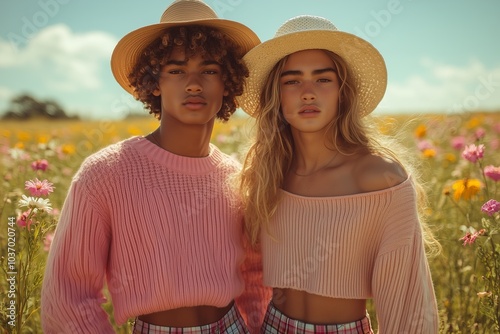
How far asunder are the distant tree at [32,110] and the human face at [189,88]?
7209mm

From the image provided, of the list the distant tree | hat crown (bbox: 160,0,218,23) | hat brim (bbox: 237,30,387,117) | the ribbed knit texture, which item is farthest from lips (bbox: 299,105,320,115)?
the distant tree

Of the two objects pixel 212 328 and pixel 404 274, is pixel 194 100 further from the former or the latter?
pixel 404 274

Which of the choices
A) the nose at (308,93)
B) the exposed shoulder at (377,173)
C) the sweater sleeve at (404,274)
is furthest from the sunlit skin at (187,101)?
the sweater sleeve at (404,274)

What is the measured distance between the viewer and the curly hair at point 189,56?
2.30 meters

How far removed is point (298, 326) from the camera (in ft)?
7.14

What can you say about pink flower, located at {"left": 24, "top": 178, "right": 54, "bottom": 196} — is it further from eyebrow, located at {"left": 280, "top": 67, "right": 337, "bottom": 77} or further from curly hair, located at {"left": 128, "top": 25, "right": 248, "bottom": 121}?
eyebrow, located at {"left": 280, "top": 67, "right": 337, "bottom": 77}

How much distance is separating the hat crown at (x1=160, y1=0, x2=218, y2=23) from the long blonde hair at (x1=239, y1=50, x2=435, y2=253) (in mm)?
441

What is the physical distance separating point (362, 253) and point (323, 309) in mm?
301

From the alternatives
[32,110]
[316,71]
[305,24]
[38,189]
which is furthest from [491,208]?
[32,110]

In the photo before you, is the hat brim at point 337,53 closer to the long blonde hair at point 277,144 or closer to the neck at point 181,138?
the long blonde hair at point 277,144

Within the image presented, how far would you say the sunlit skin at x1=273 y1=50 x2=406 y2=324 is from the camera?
7.05 ft

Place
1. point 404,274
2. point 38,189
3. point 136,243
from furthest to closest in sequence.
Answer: point 38,189 < point 136,243 < point 404,274

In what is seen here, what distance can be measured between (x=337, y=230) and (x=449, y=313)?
1.36 m

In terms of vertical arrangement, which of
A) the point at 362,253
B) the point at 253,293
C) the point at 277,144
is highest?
the point at 277,144
